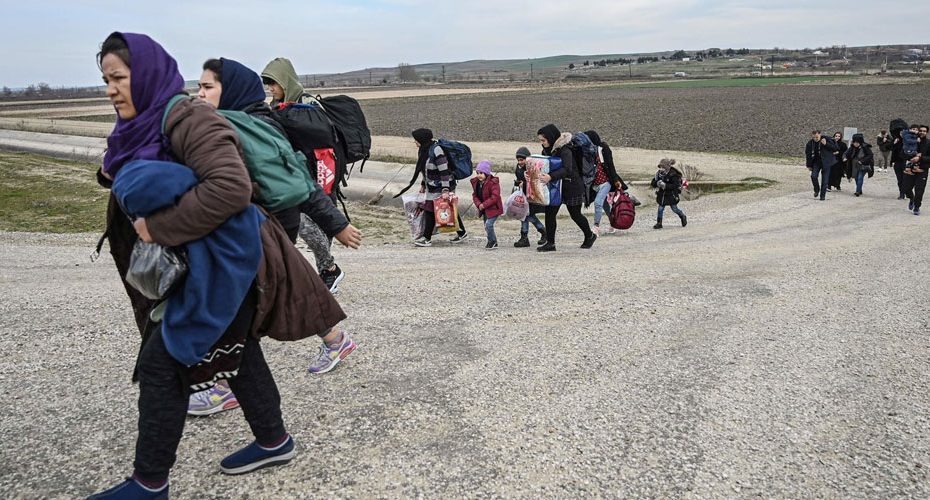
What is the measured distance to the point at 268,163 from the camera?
3088 mm

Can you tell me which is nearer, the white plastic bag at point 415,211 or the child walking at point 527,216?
the child walking at point 527,216

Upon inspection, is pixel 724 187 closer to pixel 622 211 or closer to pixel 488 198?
pixel 622 211

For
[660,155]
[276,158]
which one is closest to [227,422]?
[276,158]

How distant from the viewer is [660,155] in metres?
24.5

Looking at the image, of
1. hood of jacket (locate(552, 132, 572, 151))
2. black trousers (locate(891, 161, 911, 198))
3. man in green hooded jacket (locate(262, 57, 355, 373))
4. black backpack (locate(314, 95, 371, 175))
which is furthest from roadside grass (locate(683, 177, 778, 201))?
black backpack (locate(314, 95, 371, 175))

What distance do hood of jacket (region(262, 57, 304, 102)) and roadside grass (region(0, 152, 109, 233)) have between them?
8.86 metres

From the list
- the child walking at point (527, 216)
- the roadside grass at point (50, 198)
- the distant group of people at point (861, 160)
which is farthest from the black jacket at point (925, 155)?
the roadside grass at point (50, 198)

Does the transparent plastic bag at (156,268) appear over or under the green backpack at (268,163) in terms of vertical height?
under

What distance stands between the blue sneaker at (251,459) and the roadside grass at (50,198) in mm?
10637

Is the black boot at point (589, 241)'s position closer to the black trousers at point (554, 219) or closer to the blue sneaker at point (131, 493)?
the black trousers at point (554, 219)

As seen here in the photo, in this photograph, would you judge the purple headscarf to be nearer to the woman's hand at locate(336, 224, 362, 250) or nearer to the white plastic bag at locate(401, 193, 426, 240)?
the woman's hand at locate(336, 224, 362, 250)

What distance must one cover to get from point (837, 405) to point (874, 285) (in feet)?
11.8

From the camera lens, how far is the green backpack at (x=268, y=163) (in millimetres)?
→ 3035

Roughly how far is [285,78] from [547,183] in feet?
15.6
